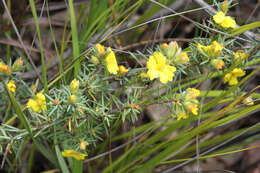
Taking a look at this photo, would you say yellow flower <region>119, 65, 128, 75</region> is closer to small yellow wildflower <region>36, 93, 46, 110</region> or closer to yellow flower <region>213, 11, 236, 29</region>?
small yellow wildflower <region>36, 93, 46, 110</region>

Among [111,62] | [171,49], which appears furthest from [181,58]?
[111,62]

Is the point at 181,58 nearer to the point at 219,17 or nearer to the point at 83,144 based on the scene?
the point at 219,17

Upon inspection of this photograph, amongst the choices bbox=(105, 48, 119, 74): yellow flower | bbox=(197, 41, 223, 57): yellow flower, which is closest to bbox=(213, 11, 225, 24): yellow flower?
bbox=(197, 41, 223, 57): yellow flower

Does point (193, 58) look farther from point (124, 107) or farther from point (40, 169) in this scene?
point (40, 169)

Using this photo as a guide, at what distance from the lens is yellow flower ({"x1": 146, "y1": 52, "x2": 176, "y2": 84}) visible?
1.07m

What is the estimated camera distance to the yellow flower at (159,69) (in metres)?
1.07

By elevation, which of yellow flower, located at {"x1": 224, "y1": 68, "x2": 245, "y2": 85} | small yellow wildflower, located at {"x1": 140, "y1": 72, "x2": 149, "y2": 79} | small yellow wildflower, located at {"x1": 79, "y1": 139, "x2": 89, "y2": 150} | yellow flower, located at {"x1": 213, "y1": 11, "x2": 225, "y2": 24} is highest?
yellow flower, located at {"x1": 213, "y1": 11, "x2": 225, "y2": 24}

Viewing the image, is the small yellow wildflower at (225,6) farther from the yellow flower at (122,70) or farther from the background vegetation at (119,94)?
the yellow flower at (122,70)

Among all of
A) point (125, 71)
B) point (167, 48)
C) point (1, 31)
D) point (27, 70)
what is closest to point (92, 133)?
point (125, 71)

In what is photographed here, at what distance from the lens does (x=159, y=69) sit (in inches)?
43.6

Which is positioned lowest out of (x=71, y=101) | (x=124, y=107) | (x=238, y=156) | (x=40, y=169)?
(x=238, y=156)

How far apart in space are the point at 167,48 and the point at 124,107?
340 mm

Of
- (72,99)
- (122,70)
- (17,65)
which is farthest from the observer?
(17,65)

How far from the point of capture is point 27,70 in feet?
6.08
